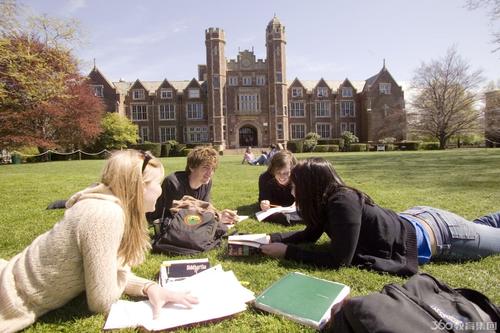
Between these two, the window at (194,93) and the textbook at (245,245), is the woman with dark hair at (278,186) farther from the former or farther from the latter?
the window at (194,93)

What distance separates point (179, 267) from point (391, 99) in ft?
156

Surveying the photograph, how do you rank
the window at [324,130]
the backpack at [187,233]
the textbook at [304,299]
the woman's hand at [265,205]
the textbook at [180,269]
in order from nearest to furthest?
the textbook at [304,299], the textbook at [180,269], the backpack at [187,233], the woman's hand at [265,205], the window at [324,130]

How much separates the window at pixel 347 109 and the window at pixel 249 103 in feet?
41.4

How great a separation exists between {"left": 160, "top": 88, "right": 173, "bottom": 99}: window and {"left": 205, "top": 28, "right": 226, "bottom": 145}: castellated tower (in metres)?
6.29

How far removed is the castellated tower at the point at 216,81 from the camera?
4066 centimetres

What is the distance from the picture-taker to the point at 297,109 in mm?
46875

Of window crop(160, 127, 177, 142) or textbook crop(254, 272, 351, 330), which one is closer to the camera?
textbook crop(254, 272, 351, 330)

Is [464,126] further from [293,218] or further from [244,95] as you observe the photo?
[293,218]

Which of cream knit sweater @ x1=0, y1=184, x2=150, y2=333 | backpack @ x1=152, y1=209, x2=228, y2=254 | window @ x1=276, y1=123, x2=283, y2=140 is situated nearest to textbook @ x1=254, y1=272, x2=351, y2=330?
cream knit sweater @ x1=0, y1=184, x2=150, y2=333

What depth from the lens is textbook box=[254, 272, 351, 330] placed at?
2258mm

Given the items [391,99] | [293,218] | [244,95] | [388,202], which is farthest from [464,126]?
[293,218]

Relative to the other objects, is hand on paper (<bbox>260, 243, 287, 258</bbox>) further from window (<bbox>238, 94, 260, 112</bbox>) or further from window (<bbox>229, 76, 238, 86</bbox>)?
window (<bbox>229, 76, 238, 86</bbox>)

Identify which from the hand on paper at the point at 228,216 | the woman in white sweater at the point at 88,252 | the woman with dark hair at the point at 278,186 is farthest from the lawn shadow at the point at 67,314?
the woman with dark hair at the point at 278,186

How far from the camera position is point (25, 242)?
4.54m
